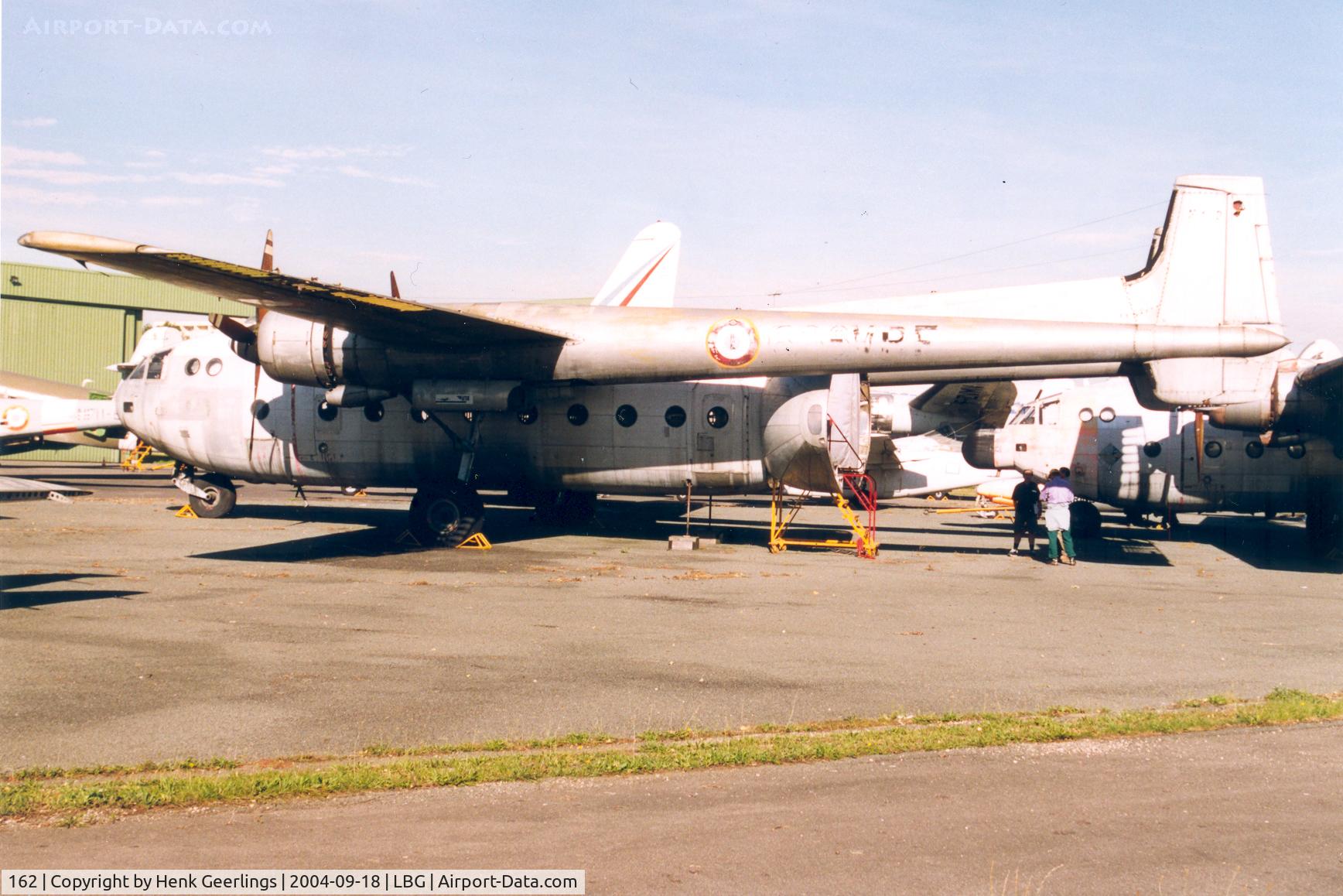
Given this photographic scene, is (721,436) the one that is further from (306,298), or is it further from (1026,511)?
(306,298)

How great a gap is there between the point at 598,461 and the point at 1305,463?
15022 mm

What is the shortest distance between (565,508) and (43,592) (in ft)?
41.0

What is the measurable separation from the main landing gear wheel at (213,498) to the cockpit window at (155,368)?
8.41ft

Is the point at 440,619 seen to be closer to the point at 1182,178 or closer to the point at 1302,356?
the point at 1182,178

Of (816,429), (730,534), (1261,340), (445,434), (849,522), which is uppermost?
(1261,340)

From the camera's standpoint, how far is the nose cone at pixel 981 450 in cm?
2542

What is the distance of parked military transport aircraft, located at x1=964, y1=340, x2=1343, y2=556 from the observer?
20516 millimetres

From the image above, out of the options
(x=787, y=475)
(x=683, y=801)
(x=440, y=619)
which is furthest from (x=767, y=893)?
(x=787, y=475)

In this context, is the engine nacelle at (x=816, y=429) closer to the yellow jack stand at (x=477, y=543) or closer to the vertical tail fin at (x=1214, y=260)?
the vertical tail fin at (x=1214, y=260)

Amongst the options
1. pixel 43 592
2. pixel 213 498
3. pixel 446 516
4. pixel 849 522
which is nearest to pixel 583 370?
→ pixel 446 516

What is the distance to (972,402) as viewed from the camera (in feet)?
87.6

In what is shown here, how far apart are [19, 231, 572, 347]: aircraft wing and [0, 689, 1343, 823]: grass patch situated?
33.2ft

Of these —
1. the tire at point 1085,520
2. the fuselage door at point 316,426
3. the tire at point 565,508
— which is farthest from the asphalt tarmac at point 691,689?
the tire at point 1085,520

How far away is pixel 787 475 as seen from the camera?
2091 cm
